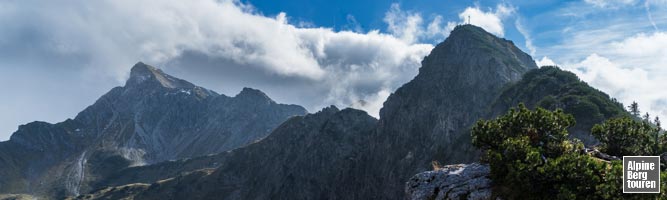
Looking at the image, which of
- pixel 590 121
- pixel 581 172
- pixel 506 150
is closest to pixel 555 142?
pixel 506 150

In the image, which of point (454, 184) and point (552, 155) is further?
point (454, 184)

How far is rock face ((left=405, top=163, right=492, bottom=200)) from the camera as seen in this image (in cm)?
5459

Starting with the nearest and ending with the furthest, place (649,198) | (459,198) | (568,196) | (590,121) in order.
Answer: (649,198)
(568,196)
(459,198)
(590,121)

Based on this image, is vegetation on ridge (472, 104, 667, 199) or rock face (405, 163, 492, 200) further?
rock face (405, 163, 492, 200)

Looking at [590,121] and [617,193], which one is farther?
[590,121]

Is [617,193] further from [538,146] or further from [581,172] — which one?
[538,146]

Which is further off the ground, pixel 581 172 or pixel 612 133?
pixel 612 133

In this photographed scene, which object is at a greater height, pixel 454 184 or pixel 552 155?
pixel 552 155

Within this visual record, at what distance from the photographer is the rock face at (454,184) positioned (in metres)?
54.6

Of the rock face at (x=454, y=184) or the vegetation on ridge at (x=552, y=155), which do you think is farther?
the rock face at (x=454, y=184)

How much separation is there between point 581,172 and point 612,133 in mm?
25777

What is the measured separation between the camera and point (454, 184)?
188ft

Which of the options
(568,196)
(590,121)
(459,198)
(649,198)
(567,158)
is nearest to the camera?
(649,198)

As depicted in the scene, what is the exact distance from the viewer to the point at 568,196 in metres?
45.0
